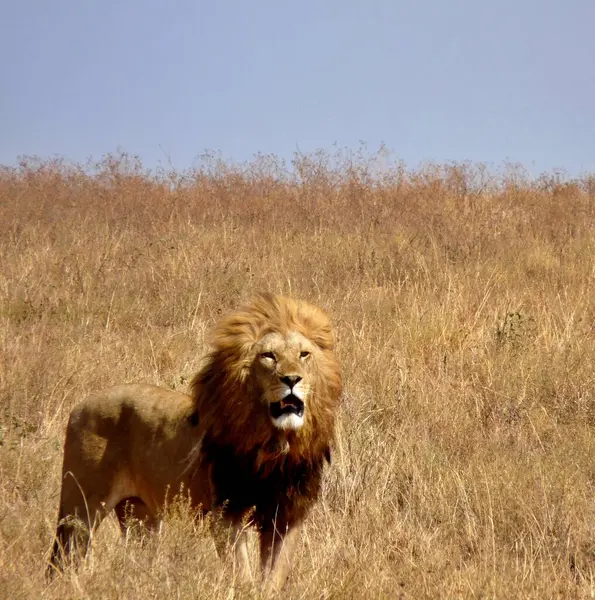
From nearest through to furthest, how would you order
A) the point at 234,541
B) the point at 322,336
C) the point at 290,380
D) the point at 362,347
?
1. the point at 290,380
2. the point at 234,541
3. the point at 322,336
4. the point at 362,347

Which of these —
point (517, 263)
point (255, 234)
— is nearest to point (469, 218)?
point (517, 263)

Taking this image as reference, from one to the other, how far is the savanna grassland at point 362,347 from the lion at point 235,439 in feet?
0.59

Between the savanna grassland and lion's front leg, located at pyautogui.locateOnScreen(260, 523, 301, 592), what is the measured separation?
7 cm

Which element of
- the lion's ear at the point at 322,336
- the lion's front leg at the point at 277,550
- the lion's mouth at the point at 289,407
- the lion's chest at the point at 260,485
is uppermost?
the lion's ear at the point at 322,336

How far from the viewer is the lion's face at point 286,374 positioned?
388 cm

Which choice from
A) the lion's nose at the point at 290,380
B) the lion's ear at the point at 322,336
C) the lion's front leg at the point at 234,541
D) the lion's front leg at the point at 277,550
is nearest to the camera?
the lion's front leg at the point at 234,541

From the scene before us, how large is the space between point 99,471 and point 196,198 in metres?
8.59

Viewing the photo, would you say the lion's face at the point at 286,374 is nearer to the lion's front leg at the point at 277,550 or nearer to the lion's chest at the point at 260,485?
the lion's chest at the point at 260,485

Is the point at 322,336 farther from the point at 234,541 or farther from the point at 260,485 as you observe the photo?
the point at 234,541

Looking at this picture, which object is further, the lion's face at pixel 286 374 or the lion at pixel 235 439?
the lion at pixel 235 439

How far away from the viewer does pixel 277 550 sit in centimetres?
407

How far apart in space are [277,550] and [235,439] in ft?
1.60

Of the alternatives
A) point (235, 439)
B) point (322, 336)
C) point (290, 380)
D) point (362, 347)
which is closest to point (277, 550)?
point (235, 439)

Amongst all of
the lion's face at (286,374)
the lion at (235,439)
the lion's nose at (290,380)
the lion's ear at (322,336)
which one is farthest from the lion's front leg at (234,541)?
the lion's ear at (322,336)
